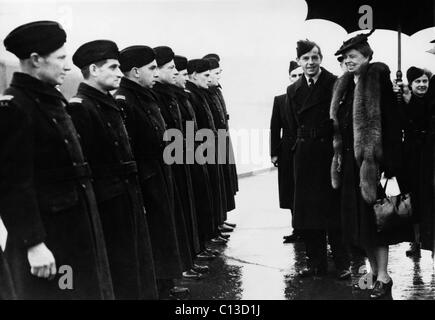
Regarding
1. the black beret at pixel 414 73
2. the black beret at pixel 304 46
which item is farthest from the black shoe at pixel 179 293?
the black beret at pixel 414 73

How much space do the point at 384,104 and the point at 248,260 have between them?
2373mm

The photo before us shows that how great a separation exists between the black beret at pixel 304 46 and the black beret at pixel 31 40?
2.76 metres

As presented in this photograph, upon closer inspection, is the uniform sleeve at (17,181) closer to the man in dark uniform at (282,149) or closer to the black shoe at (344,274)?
the black shoe at (344,274)

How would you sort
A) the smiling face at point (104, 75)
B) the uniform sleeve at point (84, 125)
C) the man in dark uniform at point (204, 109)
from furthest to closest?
the man in dark uniform at point (204, 109) < the smiling face at point (104, 75) < the uniform sleeve at point (84, 125)

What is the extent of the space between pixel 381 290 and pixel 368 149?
1.10 m

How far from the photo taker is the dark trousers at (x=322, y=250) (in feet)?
18.0

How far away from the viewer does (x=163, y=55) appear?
17.4 ft

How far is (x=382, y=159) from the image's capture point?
15.1ft

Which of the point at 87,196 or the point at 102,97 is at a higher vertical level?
A: the point at 102,97

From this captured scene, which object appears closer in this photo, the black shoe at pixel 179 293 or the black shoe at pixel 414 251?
the black shoe at pixel 179 293

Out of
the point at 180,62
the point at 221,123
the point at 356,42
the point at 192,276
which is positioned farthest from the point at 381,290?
the point at 221,123

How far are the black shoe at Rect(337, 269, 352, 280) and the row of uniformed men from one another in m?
1.28

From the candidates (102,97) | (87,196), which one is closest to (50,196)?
(87,196)

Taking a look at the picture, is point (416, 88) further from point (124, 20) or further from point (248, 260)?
point (124, 20)
